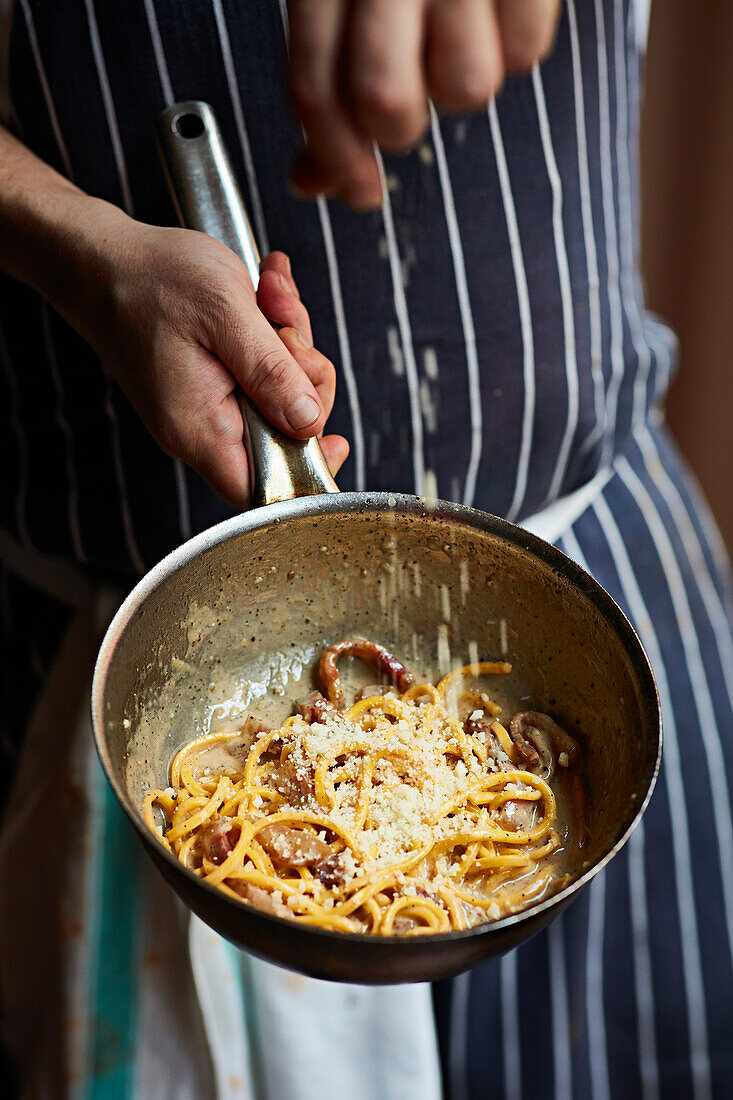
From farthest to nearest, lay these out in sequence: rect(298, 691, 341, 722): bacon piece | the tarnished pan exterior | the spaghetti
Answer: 1. rect(298, 691, 341, 722): bacon piece
2. the spaghetti
3. the tarnished pan exterior

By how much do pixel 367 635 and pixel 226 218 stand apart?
0.35 m

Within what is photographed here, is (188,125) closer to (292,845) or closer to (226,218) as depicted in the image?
(226,218)

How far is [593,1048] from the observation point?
1.02 meters

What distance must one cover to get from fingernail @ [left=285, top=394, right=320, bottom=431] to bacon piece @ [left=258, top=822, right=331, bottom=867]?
0.28 meters

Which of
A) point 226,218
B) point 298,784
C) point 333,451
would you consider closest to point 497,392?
point 333,451

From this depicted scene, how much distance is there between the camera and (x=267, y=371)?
0.63m

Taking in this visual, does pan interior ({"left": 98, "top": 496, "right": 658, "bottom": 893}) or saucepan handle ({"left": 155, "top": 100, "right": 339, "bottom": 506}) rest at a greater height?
saucepan handle ({"left": 155, "top": 100, "right": 339, "bottom": 506})

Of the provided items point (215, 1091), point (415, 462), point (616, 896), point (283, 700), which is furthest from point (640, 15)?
point (215, 1091)

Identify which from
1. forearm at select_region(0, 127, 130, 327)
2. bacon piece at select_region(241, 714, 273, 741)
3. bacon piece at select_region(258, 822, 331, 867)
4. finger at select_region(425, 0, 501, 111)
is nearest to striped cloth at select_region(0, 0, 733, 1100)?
forearm at select_region(0, 127, 130, 327)

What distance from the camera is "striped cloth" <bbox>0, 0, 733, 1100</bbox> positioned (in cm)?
79

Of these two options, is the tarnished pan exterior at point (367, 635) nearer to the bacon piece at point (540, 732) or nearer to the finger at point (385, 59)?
the bacon piece at point (540, 732)

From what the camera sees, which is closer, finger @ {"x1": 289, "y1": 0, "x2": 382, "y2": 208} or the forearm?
finger @ {"x1": 289, "y1": 0, "x2": 382, "y2": 208}

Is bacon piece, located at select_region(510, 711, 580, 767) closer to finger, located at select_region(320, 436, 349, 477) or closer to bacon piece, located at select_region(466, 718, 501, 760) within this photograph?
bacon piece, located at select_region(466, 718, 501, 760)

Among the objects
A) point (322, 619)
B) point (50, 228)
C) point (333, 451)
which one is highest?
point (50, 228)
